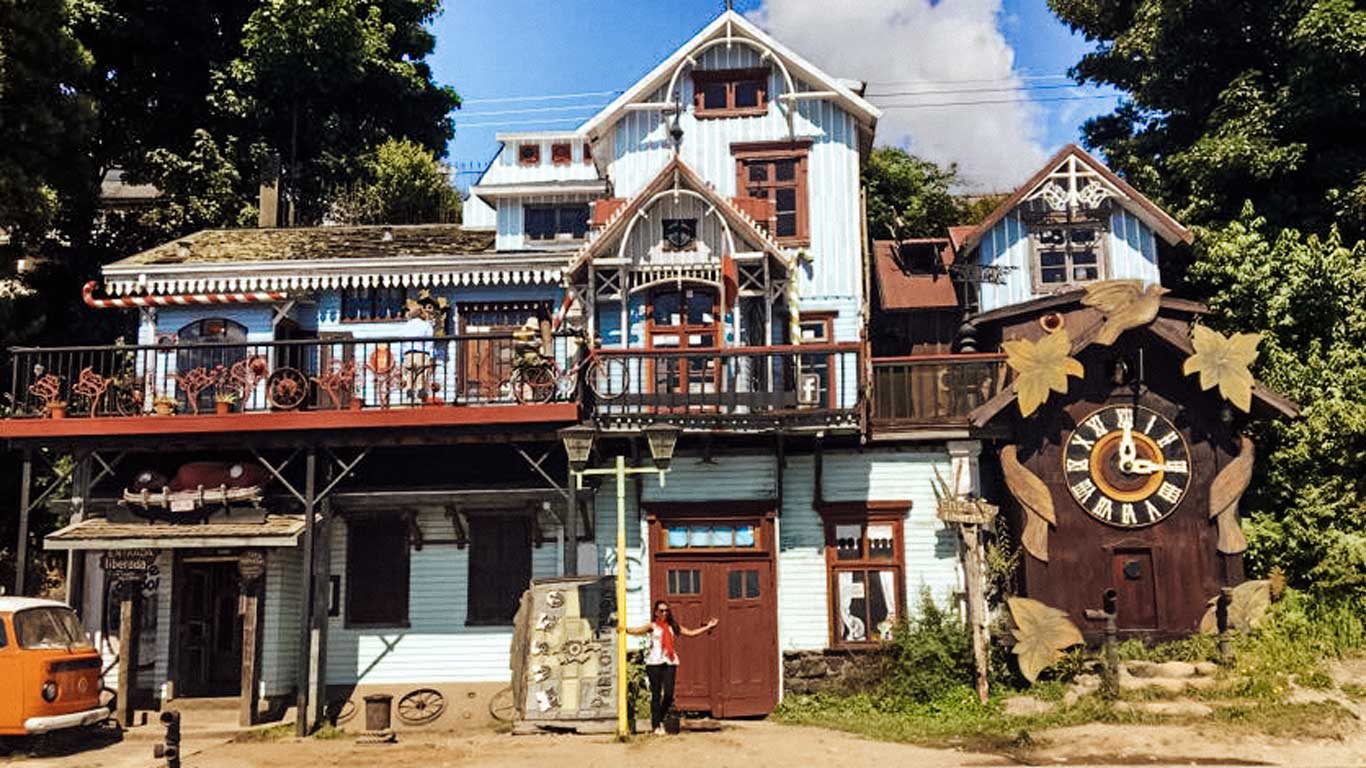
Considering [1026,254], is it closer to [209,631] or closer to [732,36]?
[732,36]

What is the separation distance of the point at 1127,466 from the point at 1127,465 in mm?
16

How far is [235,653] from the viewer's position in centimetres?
2078

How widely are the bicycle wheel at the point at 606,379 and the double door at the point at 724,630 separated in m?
3.01

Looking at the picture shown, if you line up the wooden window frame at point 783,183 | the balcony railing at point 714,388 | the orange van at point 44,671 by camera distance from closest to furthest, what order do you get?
the orange van at point 44,671, the balcony railing at point 714,388, the wooden window frame at point 783,183

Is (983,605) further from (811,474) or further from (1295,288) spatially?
(1295,288)

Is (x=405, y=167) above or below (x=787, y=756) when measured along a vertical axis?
above

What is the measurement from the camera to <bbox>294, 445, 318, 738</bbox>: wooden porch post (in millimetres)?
18016

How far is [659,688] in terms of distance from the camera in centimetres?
1633

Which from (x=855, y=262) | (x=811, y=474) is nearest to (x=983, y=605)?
(x=811, y=474)

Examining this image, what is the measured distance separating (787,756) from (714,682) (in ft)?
13.8

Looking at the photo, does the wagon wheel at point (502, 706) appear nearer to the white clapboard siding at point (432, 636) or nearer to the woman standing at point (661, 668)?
the white clapboard siding at point (432, 636)

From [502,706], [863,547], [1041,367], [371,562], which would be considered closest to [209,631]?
[371,562]

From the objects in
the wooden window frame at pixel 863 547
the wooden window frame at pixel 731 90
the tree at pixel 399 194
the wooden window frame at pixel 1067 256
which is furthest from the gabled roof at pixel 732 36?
the tree at pixel 399 194

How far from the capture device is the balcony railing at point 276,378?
1906cm
